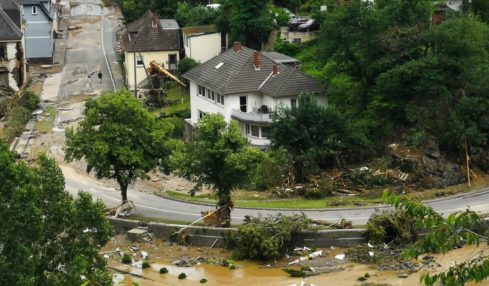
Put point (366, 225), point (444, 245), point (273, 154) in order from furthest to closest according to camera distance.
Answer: point (273, 154)
point (366, 225)
point (444, 245)

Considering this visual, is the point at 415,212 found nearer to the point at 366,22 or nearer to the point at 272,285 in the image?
the point at 272,285

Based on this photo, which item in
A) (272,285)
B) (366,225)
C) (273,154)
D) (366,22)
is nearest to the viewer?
(272,285)

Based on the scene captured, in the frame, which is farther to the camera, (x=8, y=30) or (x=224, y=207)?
(x=8, y=30)

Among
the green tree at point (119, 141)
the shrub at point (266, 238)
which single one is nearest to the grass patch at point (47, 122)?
the green tree at point (119, 141)

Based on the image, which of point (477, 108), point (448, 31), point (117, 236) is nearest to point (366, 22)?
point (448, 31)

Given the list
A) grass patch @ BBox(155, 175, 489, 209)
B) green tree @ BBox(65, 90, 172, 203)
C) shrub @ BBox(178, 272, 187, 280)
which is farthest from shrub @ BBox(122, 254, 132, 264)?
grass patch @ BBox(155, 175, 489, 209)

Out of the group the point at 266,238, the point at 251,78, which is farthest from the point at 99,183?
the point at 266,238

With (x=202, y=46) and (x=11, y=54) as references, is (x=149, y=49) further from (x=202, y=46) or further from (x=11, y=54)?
(x=11, y=54)
